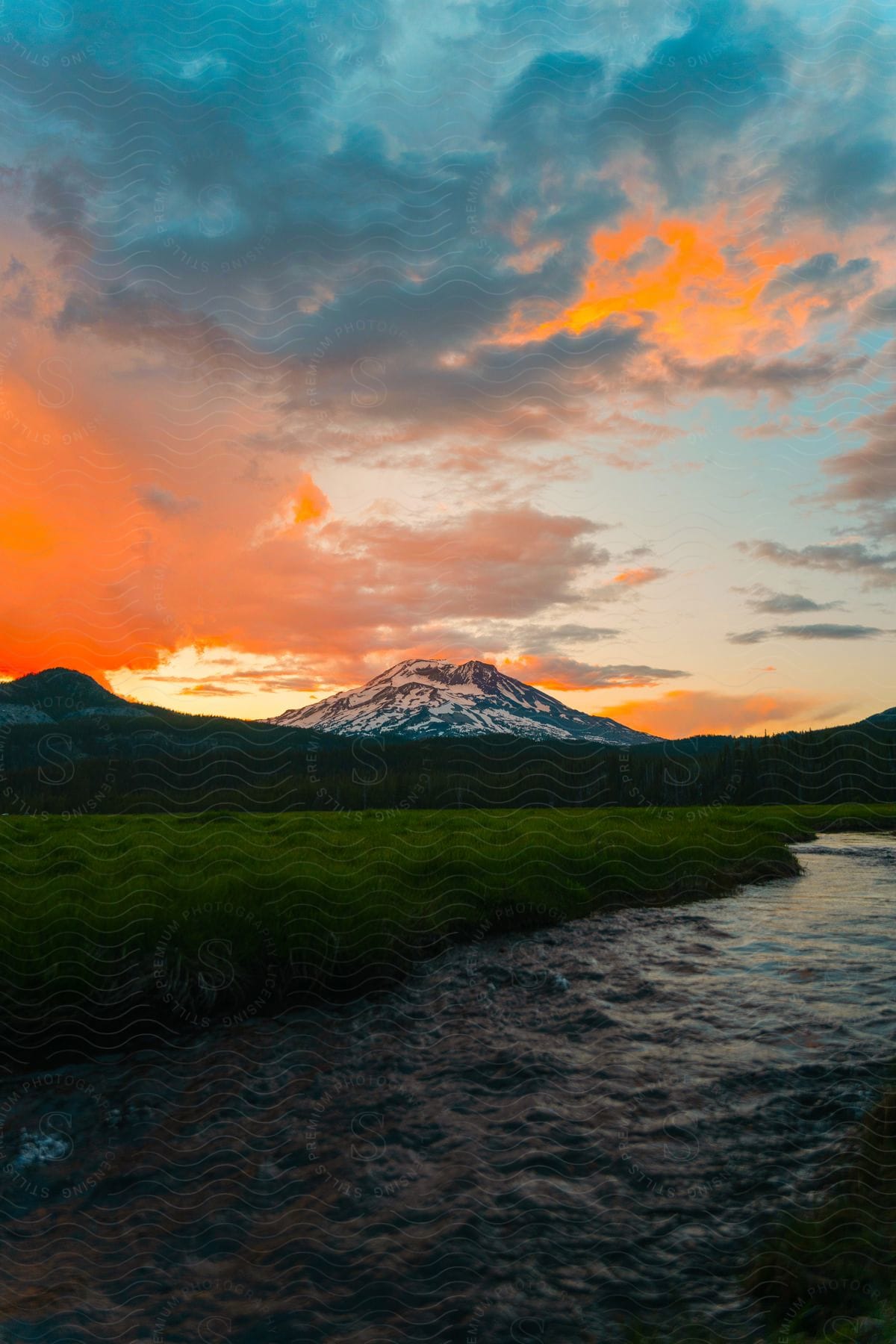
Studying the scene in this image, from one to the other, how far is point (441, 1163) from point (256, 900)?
25.3 ft

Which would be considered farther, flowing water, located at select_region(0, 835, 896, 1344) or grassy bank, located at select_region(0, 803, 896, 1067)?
grassy bank, located at select_region(0, 803, 896, 1067)

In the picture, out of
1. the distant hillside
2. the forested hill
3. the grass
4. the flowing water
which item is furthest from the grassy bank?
the forested hill

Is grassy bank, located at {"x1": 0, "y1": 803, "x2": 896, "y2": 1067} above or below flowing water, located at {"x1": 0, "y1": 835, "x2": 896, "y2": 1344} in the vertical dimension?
above

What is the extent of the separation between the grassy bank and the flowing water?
3.20ft

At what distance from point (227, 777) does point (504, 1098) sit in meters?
139

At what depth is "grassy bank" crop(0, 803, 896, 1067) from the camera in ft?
38.0

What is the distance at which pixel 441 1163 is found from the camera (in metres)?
8.07

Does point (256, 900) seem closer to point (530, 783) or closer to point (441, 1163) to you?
point (441, 1163)

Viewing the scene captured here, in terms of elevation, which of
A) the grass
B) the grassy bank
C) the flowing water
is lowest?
the flowing water

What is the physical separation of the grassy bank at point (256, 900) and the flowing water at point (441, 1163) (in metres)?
0.97

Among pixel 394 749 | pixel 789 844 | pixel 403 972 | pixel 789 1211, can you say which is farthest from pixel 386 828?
pixel 394 749

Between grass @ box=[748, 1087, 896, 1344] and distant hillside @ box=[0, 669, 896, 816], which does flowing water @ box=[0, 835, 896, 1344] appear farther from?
distant hillside @ box=[0, 669, 896, 816]

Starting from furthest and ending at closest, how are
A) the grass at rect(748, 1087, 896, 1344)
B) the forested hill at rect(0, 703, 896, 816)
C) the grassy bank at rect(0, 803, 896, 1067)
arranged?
1. the forested hill at rect(0, 703, 896, 816)
2. the grassy bank at rect(0, 803, 896, 1067)
3. the grass at rect(748, 1087, 896, 1344)

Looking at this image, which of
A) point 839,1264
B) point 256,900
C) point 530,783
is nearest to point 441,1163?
point 839,1264
